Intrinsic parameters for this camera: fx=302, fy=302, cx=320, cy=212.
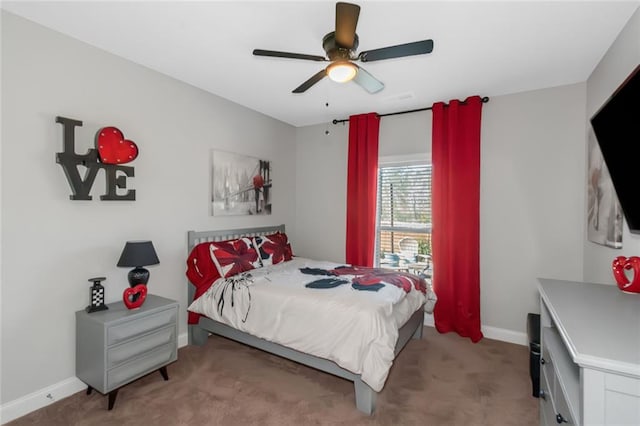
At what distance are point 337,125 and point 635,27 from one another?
3.02 m

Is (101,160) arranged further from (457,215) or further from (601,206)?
(601,206)

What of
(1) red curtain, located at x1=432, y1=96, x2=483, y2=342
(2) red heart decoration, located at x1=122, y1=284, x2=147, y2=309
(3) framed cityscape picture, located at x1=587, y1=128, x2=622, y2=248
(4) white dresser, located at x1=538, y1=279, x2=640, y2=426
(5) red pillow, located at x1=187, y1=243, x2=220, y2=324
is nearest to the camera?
(4) white dresser, located at x1=538, y1=279, x2=640, y2=426

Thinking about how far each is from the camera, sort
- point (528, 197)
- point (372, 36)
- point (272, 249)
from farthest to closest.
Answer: point (272, 249), point (528, 197), point (372, 36)

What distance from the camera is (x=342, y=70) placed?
197cm

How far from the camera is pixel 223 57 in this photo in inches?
101

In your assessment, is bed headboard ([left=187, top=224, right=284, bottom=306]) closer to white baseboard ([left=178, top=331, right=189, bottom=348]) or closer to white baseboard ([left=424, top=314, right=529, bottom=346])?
white baseboard ([left=178, top=331, right=189, bottom=348])

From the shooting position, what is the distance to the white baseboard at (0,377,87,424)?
1966 millimetres

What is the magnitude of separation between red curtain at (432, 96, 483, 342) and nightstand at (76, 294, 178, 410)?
2848mm

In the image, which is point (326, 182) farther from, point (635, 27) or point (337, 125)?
point (635, 27)

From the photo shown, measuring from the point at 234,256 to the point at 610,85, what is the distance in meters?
3.49

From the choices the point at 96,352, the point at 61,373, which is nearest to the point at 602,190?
the point at 96,352

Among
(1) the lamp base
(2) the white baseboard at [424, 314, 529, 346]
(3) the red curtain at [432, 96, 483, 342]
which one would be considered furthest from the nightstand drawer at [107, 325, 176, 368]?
(2) the white baseboard at [424, 314, 529, 346]

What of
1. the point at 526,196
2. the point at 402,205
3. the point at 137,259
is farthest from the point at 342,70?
the point at 526,196

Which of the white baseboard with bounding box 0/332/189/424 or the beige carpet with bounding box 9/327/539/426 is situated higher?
the white baseboard with bounding box 0/332/189/424
